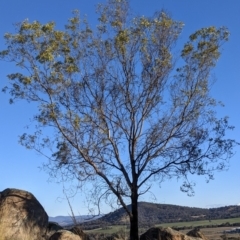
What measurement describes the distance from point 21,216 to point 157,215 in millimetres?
17413

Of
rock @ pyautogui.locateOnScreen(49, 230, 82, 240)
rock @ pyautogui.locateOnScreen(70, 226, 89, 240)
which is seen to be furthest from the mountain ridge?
rock @ pyautogui.locateOnScreen(49, 230, 82, 240)

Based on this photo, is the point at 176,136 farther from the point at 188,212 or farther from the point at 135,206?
the point at 188,212

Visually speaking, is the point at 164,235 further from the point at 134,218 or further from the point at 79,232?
the point at 134,218

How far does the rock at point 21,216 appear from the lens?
1814cm

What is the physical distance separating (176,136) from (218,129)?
173 cm

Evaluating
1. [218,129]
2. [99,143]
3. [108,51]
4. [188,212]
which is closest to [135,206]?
[99,143]

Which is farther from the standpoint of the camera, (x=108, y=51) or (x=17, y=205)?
(x=108, y=51)

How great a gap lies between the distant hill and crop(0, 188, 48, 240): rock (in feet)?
6.62

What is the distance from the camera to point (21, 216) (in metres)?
18.7

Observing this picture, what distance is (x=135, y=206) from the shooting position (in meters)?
20.8

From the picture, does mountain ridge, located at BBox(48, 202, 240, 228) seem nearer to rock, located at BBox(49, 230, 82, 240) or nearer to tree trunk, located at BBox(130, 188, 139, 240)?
tree trunk, located at BBox(130, 188, 139, 240)

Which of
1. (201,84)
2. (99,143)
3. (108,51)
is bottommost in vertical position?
(99,143)

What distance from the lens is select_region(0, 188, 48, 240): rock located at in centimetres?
1814

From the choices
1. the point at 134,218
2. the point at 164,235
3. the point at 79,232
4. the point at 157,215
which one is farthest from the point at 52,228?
the point at 157,215
